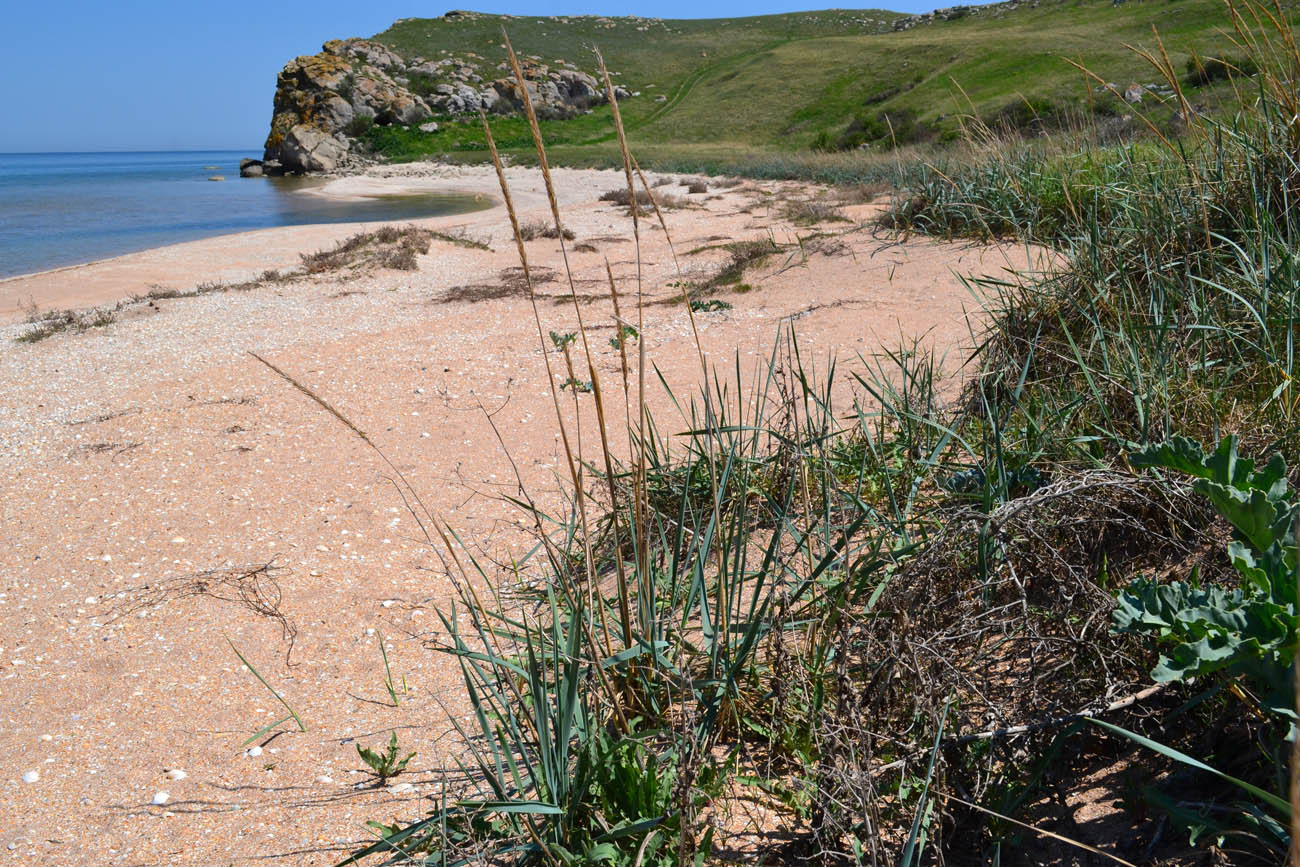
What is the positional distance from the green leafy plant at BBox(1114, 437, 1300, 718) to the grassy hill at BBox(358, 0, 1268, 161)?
11.9 m

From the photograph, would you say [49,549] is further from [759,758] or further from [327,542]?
[759,758]

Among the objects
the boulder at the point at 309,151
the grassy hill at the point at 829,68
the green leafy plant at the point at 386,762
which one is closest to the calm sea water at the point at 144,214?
the grassy hill at the point at 829,68

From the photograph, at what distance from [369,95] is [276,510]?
177ft

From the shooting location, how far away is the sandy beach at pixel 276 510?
2.18m

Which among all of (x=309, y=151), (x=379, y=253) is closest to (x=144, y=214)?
(x=379, y=253)

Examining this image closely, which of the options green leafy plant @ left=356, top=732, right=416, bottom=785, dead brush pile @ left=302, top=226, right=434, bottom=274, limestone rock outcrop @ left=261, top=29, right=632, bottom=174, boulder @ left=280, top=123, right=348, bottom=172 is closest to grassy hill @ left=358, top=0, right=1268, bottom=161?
limestone rock outcrop @ left=261, top=29, right=632, bottom=174

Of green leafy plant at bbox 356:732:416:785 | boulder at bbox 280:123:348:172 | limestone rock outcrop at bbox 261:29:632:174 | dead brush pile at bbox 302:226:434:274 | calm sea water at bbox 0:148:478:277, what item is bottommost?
green leafy plant at bbox 356:732:416:785

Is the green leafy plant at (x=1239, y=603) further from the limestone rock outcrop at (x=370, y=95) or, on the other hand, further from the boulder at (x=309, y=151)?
the boulder at (x=309, y=151)

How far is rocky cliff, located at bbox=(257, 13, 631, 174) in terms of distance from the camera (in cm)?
4622

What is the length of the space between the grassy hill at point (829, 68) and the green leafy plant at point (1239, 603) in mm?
11934

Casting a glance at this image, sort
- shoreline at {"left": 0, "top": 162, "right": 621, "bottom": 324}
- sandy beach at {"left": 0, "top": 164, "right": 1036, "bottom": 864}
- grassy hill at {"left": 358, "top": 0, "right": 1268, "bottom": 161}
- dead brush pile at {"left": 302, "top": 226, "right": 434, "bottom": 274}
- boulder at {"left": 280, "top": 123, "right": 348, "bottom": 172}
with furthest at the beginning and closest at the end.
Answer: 1. boulder at {"left": 280, "top": 123, "right": 348, "bottom": 172}
2. grassy hill at {"left": 358, "top": 0, "right": 1268, "bottom": 161}
3. shoreline at {"left": 0, "top": 162, "right": 621, "bottom": 324}
4. dead brush pile at {"left": 302, "top": 226, "right": 434, "bottom": 274}
5. sandy beach at {"left": 0, "top": 164, "right": 1036, "bottom": 864}

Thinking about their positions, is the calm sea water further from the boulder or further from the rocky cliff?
the rocky cliff

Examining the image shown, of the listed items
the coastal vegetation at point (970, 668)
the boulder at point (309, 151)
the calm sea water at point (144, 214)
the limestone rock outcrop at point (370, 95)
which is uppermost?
the limestone rock outcrop at point (370, 95)

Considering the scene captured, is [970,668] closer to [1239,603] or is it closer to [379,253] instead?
[1239,603]
